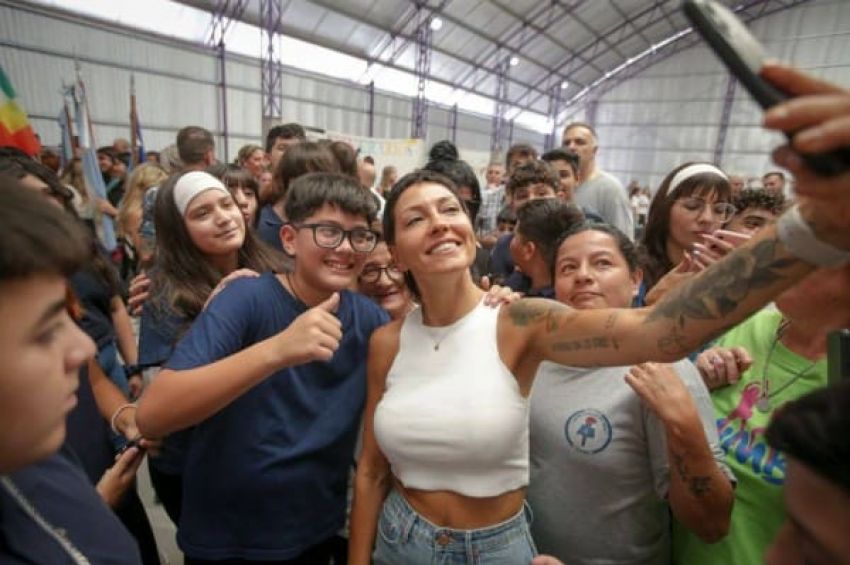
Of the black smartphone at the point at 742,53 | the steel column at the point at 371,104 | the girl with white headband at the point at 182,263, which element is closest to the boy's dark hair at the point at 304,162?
the girl with white headband at the point at 182,263

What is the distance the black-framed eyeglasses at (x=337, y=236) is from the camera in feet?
5.12

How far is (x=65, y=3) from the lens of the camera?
30.1 feet

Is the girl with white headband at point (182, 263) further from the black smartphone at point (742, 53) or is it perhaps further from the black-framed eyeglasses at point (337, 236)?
the black smartphone at point (742, 53)

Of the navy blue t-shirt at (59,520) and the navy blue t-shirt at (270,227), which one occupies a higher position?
the navy blue t-shirt at (270,227)

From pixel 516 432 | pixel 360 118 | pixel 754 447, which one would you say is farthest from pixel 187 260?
pixel 360 118

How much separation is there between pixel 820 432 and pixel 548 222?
1806mm

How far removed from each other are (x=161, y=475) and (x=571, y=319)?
1.57 meters

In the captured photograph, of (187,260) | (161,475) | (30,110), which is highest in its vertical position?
(30,110)

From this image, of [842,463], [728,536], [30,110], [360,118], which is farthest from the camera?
[360,118]

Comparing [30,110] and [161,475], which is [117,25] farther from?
[161,475]

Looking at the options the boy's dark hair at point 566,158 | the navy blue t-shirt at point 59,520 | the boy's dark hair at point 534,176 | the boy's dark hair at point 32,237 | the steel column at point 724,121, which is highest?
the steel column at point 724,121

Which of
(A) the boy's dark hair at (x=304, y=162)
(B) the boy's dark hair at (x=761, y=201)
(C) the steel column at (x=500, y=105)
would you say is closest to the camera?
(B) the boy's dark hair at (x=761, y=201)

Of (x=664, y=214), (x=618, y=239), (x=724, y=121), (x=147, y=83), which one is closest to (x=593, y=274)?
(x=618, y=239)

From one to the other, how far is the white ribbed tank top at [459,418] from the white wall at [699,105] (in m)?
19.1
